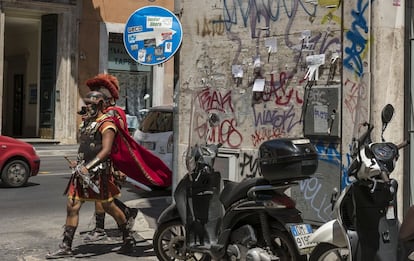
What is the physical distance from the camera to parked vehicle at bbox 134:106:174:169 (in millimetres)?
11766

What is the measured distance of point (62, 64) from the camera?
24062 millimetres

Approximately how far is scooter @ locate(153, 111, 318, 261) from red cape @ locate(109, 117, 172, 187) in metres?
1.39

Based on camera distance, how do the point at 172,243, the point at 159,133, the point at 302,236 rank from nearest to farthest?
the point at 302,236, the point at 172,243, the point at 159,133

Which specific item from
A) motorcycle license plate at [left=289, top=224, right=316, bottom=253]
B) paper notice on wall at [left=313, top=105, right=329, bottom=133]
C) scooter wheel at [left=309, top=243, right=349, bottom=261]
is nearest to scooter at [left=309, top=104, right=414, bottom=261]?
scooter wheel at [left=309, top=243, right=349, bottom=261]

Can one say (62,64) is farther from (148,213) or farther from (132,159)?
(132,159)

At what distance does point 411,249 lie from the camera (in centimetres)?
466

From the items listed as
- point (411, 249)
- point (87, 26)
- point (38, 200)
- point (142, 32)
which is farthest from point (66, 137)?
point (411, 249)

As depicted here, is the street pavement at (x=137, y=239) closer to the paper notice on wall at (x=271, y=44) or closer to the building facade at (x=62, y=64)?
the paper notice on wall at (x=271, y=44)

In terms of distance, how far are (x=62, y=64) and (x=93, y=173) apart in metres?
18.0

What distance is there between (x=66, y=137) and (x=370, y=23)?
19.0m

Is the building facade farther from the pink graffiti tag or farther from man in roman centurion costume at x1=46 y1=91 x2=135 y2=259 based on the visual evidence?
man in roman centurion costume at x1=46 y1=91 x2=135 y2=259

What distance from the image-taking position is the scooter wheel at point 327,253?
4688 mm

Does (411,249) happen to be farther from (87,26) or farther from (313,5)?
(87,26)

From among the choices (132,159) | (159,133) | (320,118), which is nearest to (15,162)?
(159,133)
